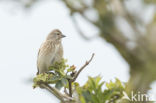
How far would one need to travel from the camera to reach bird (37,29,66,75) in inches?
245

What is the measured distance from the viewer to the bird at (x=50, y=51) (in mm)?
6227

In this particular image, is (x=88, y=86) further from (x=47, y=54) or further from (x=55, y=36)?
(x=55, y=36)

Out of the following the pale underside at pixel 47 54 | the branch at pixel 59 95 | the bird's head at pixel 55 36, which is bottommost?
the branch at pixel 59 95

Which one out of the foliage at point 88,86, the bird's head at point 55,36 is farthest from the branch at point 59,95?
the bird's head at point 55,36

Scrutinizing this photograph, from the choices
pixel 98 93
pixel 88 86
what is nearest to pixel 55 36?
pixel 88 86

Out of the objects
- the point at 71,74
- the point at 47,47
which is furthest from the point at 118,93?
the point at 47,47

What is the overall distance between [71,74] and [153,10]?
2.05 meters

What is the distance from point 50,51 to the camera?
660 centimetres

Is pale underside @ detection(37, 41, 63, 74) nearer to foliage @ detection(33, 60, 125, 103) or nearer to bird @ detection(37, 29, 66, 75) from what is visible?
bird @ detection(37, 29, 66, 75)

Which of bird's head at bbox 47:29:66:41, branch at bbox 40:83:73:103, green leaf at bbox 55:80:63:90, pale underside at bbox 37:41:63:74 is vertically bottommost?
branch at bbox 40:83:73:103

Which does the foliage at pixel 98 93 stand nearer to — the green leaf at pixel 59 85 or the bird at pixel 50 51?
the green leaf at pixel 59 85

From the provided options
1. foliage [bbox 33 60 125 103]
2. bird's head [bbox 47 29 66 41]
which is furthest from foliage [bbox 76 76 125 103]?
bird's head [bbox 47 29 66 41]

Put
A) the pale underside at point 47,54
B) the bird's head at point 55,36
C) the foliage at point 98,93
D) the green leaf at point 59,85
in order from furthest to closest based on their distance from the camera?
the bird's head at point 55,36 < the pale underside at point 47,54 < the green leaf at point 59,85 < the foliage at point 98,93

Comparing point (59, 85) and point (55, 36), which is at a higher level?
point (55, 36)
